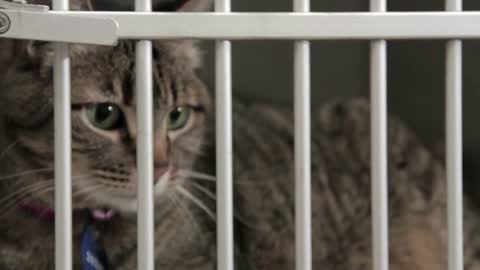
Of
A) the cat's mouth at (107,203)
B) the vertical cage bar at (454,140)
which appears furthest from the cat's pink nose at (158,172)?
the vertical cage bar at (454,140)

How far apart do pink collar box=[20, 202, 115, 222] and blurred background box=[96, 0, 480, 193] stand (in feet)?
0.84

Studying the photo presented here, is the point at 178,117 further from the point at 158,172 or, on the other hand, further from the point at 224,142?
the point at 224,142

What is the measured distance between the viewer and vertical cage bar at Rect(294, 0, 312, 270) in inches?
25.4

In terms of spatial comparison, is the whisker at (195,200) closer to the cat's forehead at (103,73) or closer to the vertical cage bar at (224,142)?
the cat's forehead at (103,73)

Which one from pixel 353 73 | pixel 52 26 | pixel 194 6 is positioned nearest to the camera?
pixel 52 26

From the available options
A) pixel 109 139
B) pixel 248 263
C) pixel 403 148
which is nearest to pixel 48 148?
pixel 109 139

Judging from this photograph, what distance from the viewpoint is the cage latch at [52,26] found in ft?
1.99

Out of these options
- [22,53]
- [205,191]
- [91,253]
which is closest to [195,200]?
[205,191]

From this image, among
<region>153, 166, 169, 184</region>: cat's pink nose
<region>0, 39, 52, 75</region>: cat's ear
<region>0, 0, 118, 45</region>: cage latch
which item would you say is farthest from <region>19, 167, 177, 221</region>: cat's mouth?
<region>0, 0, 118, 45</region>: cage latch

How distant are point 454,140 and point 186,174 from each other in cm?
38

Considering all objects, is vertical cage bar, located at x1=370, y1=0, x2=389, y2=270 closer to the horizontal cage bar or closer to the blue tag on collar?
the horizontal cage bar

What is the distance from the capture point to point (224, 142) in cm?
64

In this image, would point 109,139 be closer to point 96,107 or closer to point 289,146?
point 96,107

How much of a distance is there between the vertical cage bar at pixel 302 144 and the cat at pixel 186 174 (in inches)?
5.8
